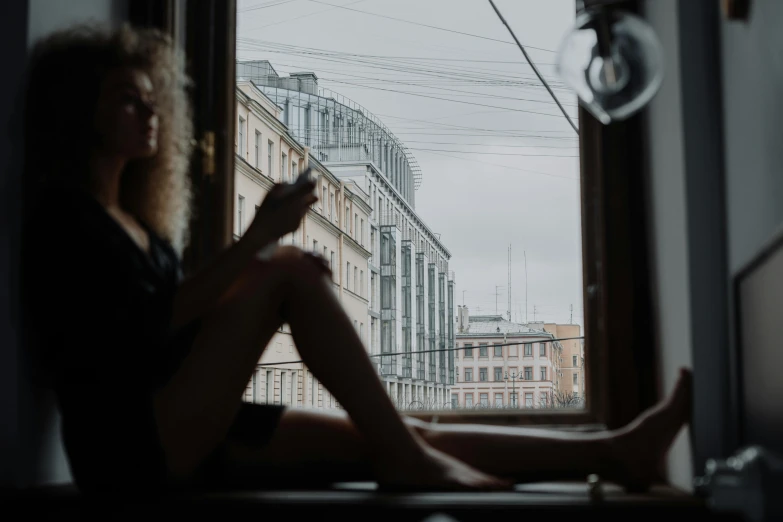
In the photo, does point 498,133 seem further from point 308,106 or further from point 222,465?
point 222,465

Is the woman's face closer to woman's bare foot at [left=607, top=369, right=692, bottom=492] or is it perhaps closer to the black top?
the black top

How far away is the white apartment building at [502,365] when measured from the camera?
7.00 ft

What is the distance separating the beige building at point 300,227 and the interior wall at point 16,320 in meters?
0.50

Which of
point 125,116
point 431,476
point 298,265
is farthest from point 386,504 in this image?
point 125,116

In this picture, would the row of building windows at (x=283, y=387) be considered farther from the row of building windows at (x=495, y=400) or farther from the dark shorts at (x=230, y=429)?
the dark shorts at (x=230, y=429)

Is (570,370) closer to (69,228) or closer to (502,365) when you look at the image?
(502,365)

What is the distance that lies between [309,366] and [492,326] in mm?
692

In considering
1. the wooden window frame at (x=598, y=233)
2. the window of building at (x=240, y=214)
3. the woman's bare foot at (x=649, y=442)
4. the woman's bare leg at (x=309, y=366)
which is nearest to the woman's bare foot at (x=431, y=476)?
the woman's bare leg at (x=309, y=366)

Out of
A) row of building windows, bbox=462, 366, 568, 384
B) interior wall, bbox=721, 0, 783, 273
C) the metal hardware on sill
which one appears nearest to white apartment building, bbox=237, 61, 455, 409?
row of building windows, bbox=462, 366, 568, 384

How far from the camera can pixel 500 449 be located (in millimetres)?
1675

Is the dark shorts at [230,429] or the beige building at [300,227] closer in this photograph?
the dark shorts at [230,429]

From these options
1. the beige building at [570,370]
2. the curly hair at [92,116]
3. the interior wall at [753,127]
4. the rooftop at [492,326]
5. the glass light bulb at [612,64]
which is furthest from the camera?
the rooftop at [492,326]

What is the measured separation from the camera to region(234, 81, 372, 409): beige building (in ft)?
7.29

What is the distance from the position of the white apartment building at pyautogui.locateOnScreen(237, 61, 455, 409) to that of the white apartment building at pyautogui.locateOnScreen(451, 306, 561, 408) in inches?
2.9
